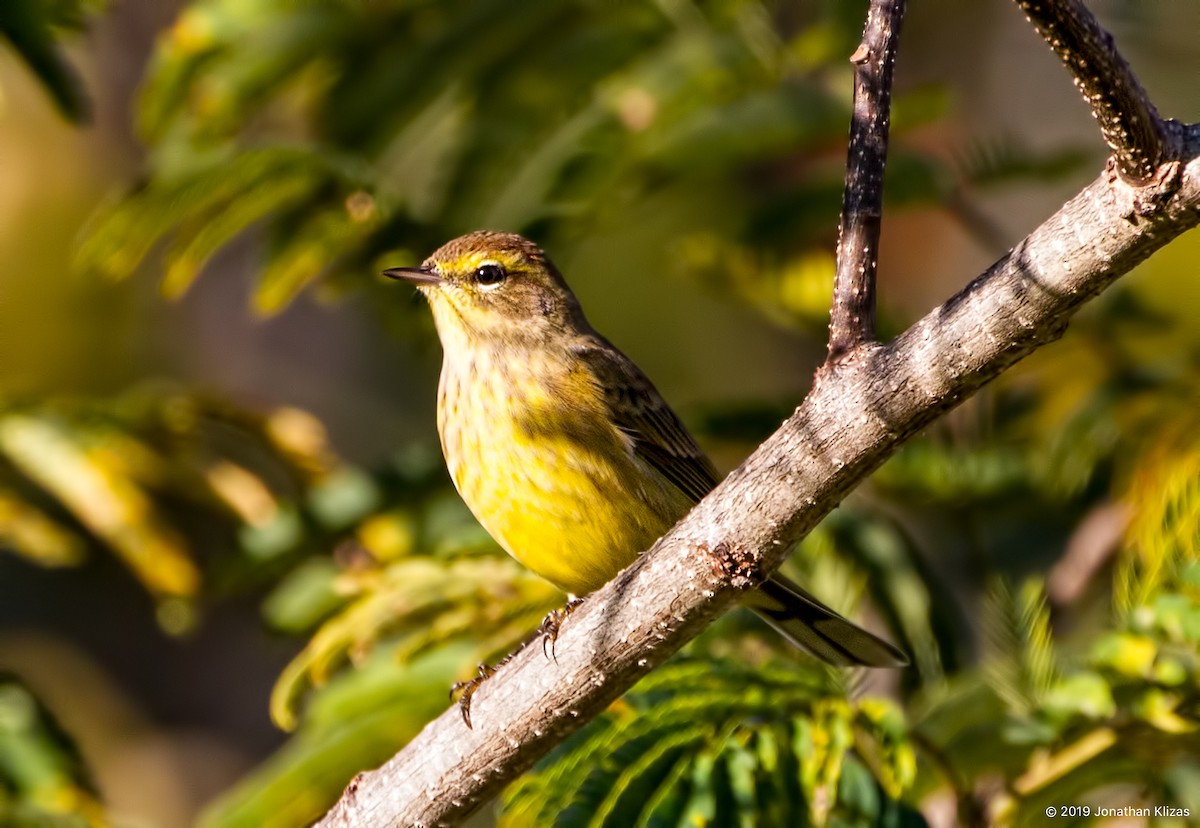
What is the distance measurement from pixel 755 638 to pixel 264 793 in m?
1.33

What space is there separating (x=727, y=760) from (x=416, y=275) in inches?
72.0

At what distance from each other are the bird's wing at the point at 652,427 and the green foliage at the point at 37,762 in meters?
1.69

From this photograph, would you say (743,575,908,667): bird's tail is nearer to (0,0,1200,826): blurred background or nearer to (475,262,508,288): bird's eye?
(0,0,1200,826): blurred background

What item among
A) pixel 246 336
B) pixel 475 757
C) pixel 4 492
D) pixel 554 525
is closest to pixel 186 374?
pixel 246 336

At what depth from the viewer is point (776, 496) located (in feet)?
7.60

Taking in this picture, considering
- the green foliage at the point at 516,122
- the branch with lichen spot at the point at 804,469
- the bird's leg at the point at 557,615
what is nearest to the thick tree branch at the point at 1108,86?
the branch with lichen spot at the point at 804,469

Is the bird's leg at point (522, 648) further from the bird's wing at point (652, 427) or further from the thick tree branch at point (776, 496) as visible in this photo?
the bird's wing at point (652, 427)

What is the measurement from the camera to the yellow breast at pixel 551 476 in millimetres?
3607

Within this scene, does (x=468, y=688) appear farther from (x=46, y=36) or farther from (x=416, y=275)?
(x=46, y=36)

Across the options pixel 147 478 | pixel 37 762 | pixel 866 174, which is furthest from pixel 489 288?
pixel 866 174

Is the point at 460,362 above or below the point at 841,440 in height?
above

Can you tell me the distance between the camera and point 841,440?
2.24 meters

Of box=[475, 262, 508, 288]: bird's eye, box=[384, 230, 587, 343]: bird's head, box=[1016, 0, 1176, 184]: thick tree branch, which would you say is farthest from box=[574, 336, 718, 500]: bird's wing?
box=[1016, 0, 1176, 184]: thick tree branch

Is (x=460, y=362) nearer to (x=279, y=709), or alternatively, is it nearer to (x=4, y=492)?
(x=279, y=709)
